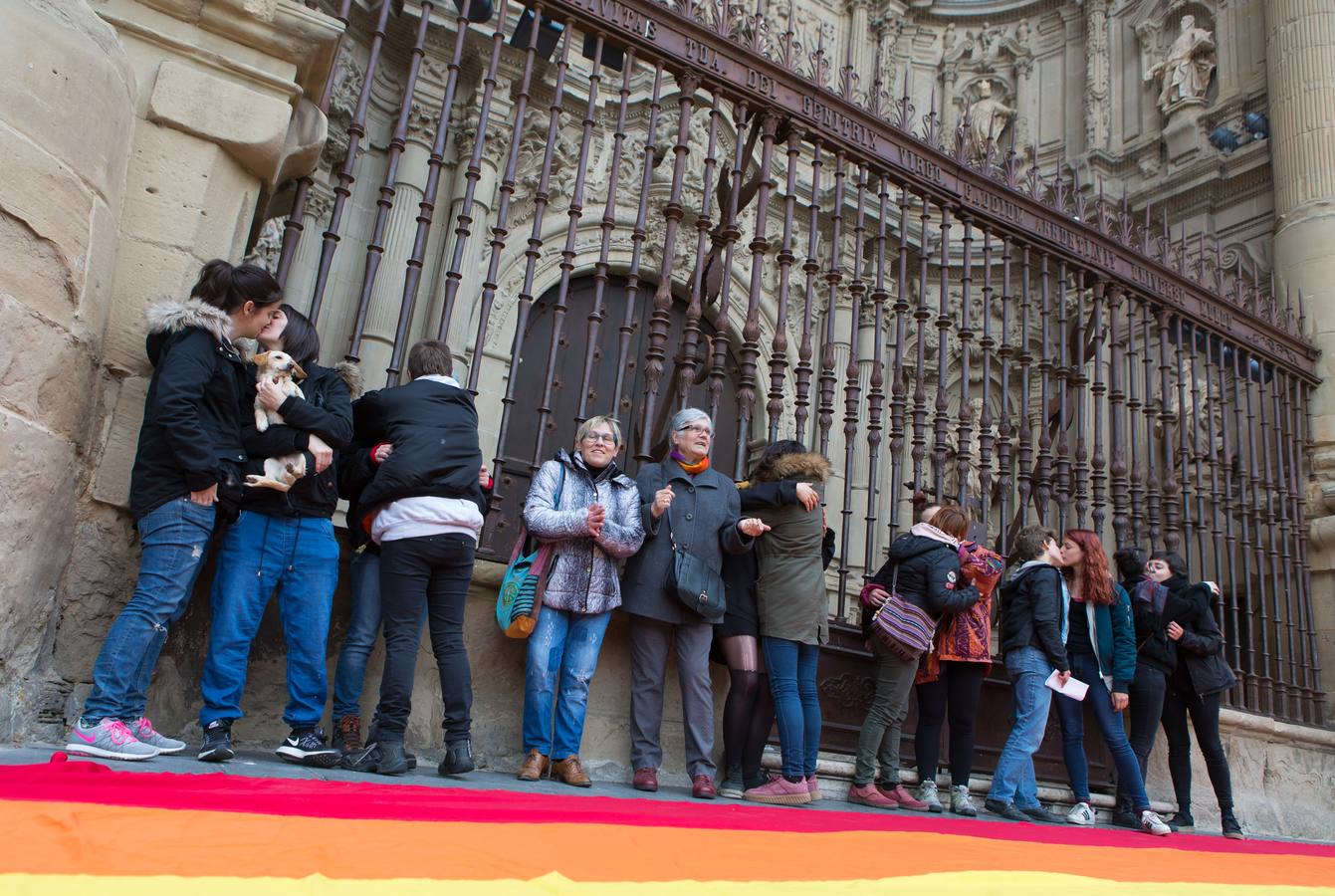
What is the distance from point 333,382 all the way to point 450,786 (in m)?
1.41

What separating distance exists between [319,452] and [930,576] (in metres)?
2.67

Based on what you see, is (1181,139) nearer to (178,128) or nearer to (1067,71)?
(1067,71)

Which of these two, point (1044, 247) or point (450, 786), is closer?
point (450, 786)

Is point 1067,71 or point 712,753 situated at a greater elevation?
point 1067,71

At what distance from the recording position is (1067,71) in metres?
12.5

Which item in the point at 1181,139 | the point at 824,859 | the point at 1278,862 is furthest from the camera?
the point at 1181,139

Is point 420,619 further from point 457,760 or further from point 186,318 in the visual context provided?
point 186,318

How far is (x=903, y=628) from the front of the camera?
4297mm

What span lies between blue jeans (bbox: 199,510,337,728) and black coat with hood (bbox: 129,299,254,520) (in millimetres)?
145

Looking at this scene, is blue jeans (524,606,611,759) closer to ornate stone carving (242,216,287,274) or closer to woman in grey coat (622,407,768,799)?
woman in grey coat (622,407,768,799)

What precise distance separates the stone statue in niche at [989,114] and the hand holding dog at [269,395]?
35.4ft

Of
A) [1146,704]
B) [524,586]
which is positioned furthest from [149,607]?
[1146,704]

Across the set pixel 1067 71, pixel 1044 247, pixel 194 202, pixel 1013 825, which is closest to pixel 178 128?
pixel 194 202

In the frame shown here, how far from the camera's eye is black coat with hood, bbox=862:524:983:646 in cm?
444
